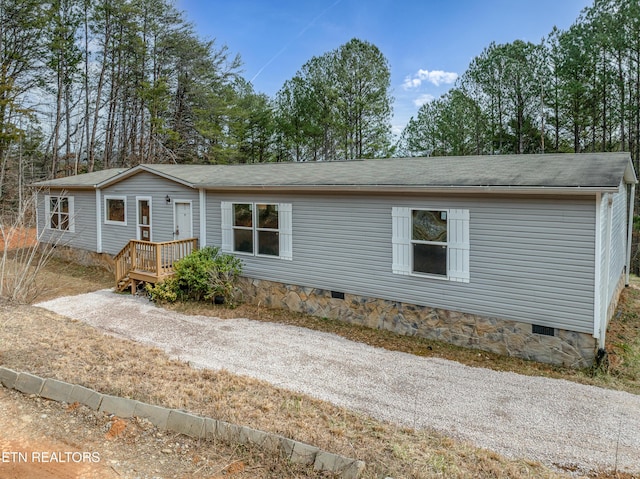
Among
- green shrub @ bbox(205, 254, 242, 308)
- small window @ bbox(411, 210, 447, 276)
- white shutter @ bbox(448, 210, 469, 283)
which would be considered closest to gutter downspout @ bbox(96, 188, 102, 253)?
green shrub @ bbox(205, 254, 242, 308)

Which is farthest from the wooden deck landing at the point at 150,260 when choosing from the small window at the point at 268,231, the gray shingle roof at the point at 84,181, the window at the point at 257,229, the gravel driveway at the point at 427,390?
the gray shingle roof at the point at 84,181

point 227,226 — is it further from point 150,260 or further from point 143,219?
point 143,219

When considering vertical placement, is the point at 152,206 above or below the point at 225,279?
above

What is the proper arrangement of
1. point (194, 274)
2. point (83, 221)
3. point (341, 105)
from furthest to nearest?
point (341, 105)
point (83, 221)
point (194, 274)

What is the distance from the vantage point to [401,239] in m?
7.77

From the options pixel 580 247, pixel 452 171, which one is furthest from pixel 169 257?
pixel 580 247

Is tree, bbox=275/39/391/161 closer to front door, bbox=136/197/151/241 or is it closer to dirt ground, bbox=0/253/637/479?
front door, bbox=136/197/151/241

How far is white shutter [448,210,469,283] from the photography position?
7.11 meters

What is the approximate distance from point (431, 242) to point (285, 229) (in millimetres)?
3445

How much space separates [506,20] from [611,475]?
19843 millimetres

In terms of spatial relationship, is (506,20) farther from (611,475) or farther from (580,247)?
(611,475)

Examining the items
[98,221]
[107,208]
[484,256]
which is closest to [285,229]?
[484,256]

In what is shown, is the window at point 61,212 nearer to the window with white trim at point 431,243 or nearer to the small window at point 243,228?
the small window at point 243,228

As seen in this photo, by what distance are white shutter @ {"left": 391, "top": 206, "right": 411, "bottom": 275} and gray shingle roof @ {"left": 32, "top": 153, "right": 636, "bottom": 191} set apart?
0.57 metres
